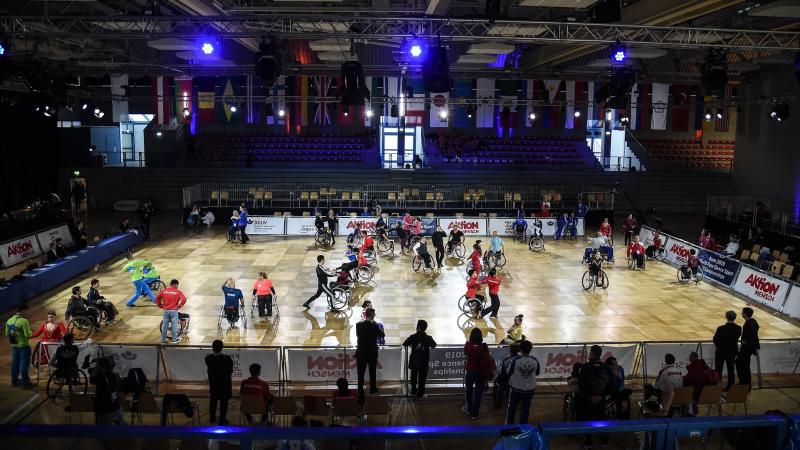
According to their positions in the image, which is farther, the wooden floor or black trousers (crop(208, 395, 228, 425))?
the wooden floor

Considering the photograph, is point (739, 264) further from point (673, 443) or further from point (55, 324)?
point (55, 324)

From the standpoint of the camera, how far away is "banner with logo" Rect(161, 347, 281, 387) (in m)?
11.4

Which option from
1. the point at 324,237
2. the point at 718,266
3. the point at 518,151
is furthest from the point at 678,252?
the point at 518,151

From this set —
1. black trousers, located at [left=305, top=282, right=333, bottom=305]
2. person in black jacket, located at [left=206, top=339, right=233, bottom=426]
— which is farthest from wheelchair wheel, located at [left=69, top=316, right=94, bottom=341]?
person in black jacket, located at [left=206, top=339, right=233, bottom=426]

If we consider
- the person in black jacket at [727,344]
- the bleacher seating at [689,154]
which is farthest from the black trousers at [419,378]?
the bleacher seating at [689,154]

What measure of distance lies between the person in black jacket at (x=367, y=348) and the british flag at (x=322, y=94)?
23.7 meters

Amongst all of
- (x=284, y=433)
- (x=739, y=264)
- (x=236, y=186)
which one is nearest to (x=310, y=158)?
(x=236, y=186)

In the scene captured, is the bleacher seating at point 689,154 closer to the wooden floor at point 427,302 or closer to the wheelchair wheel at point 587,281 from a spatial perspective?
the wooden floor at point 427,302

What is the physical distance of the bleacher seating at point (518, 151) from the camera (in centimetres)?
3909

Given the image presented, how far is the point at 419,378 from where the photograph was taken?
11016mm

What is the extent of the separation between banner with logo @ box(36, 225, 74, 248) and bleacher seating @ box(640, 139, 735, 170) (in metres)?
33.5

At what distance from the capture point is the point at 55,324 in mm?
12289

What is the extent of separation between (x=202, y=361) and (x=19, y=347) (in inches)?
130

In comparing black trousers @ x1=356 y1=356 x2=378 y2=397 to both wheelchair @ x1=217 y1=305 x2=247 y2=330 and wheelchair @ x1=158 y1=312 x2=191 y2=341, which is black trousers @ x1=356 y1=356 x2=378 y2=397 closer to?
wheelchair @ x1=217 y1=305 x2=247 y2=330
